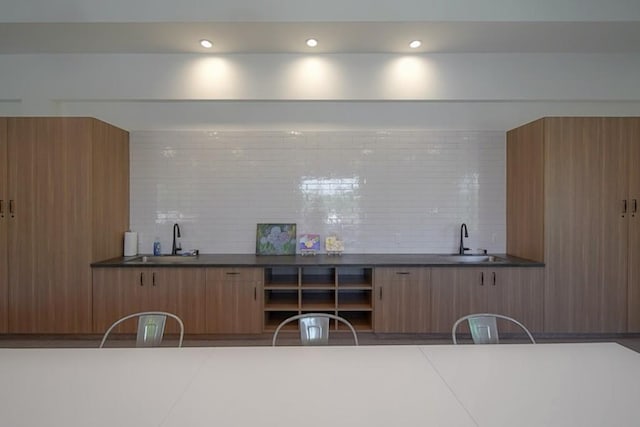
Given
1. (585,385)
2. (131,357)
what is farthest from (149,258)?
(585,385)

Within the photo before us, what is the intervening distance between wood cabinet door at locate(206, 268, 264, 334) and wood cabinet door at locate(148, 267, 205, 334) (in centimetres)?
8

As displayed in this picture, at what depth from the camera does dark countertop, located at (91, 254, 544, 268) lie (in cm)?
360

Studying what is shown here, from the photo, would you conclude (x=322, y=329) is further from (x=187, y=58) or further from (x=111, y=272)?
(x=187, y=58)

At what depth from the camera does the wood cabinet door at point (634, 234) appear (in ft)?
11.9

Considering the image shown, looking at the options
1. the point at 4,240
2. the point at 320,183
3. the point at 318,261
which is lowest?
the point at 318,261

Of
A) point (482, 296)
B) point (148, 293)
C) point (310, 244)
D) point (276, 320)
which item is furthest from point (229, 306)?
→ point (482, 296)

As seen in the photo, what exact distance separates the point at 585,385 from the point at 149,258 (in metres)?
4.08

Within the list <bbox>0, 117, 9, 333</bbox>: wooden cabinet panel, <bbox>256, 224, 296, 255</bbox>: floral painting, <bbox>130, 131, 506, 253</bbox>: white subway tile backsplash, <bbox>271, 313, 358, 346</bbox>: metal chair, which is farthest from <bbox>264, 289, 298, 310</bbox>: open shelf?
<bbox>0, 117, 9, 333</bbox>: wooden cabinet panel

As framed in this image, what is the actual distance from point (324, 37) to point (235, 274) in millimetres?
2518

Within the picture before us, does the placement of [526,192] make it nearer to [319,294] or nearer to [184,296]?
[319,294]

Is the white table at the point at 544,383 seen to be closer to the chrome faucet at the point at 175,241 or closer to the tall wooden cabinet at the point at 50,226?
the chrome faucet at the point at 175,241

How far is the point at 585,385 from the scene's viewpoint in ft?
4.86

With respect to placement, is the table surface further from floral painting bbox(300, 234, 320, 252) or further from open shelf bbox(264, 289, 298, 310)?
floral painting bbox(300, 234, 320, 252)

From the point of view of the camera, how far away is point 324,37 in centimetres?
351
